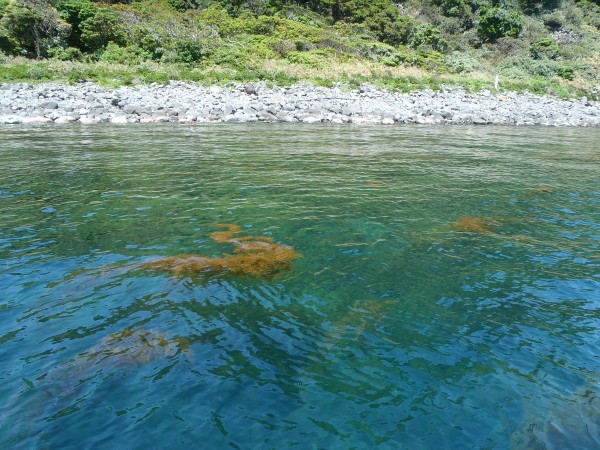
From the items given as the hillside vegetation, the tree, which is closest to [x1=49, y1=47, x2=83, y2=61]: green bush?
the hillside vegetation

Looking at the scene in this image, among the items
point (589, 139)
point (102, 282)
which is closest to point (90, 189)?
point (102, 282)

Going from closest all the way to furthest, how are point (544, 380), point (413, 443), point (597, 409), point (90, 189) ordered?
1. point (413, 443)
2. point (597, 409)
3. point (544, 380)
4. point (90, 189)

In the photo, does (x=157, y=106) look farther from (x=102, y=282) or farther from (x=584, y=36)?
(x=584, y=36)

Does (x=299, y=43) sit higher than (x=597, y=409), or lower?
higher

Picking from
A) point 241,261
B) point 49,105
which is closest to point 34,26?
point 49,105

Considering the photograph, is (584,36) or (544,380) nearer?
(544,380)

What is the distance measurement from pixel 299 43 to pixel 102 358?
33.7 m

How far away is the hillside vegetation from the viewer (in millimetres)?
26781

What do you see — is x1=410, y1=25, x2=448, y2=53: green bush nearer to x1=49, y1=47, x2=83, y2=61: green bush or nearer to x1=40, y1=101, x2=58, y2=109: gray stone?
x1=49, y1=47, x2=83, y2=61: green bush

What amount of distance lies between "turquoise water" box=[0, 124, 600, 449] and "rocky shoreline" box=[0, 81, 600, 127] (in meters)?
10.6

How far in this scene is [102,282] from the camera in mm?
4508

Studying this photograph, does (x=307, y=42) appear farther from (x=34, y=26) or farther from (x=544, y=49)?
(x=544, y=49)

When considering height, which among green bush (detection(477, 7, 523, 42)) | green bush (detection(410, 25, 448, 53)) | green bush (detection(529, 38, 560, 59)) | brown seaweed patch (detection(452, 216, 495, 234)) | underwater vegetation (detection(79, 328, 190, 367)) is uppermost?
green bush (detection(477, 7, 523, 42))

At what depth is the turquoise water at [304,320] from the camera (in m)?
2.75
